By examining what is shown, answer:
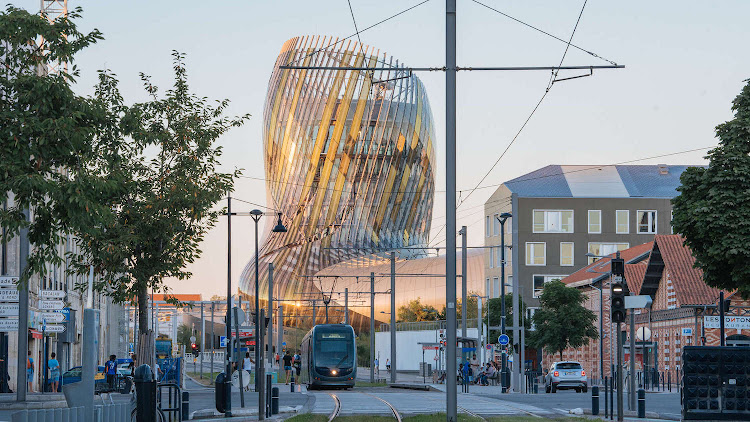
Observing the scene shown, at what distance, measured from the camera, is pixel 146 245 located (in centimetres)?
3234

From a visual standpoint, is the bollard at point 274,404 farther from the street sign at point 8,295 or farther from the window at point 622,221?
the window at point 622,221

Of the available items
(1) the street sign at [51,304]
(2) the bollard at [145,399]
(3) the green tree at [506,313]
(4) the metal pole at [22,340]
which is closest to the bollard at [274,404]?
(1) the street sign at [51,304]

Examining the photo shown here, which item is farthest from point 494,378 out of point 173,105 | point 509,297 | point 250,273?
point 250,273

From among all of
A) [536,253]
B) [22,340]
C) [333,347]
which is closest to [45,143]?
[22,340]

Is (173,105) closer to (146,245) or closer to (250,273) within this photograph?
(146,245)

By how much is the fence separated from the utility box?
11317 millimetres

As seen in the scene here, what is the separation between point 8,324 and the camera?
25.8m

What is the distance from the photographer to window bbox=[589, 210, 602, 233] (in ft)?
340

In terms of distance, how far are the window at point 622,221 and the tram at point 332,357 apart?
2066 inches


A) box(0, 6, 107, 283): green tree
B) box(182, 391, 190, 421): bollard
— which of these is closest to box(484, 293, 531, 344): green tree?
box(182, 391, 190, 421): bollard

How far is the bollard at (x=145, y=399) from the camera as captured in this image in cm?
1474

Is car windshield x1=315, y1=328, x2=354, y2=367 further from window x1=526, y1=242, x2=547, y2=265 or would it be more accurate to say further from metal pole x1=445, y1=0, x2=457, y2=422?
window x1=526, y1=242, x2=547, y2=265

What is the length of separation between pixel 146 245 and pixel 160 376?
21.5 meters

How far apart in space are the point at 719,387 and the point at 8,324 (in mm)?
15442
